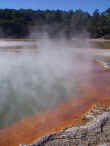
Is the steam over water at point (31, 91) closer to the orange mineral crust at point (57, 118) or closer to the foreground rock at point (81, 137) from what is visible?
the orange mineral crust at point (57, 118)

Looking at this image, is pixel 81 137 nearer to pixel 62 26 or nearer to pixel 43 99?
pixel 43 99

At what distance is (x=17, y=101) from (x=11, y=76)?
211 cm

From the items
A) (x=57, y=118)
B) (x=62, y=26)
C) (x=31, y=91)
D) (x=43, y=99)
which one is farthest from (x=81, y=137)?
(x=62, y=26)

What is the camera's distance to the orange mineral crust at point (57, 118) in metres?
2.67

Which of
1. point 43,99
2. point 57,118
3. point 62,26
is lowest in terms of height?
point 57,118

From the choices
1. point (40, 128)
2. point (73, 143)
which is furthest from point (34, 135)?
point (73, 143)

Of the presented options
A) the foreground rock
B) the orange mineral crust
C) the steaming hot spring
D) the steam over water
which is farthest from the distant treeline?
the foreground rock

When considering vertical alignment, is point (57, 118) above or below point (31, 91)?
below

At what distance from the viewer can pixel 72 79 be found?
216 inches

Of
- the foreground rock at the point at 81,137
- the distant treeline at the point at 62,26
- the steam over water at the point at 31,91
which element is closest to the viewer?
the foreground rock at the point at 81,137

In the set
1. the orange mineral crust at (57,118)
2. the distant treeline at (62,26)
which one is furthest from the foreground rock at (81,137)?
the distant treeline at (62,26)

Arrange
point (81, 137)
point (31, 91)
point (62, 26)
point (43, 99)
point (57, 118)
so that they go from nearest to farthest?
1. point (81, 137)
2. point (57, 118)
3. point (43, 99)
4. point (31, 91)
5. point (62, 26)

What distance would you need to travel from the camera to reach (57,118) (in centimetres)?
317

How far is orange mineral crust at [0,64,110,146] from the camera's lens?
267cm
